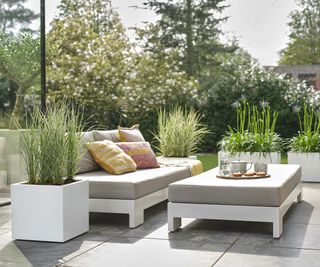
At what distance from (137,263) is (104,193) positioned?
4.48ft

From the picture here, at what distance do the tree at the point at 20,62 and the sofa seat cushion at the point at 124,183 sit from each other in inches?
59.0

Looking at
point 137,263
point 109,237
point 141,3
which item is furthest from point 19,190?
point 141,3

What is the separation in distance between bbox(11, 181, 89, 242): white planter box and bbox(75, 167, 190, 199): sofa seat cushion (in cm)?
55

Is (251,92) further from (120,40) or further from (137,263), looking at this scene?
(137,263)

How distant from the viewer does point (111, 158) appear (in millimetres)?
6004

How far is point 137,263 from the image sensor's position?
4.00 metres

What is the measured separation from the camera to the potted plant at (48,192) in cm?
458

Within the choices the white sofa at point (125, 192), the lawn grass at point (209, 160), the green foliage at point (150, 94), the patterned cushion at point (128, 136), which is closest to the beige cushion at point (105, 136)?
the patterned cushion at point (128, 136)

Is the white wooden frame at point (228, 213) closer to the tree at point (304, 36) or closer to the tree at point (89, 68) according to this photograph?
the tree at point (89, 68)

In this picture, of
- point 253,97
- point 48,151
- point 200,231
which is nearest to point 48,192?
point 48,151

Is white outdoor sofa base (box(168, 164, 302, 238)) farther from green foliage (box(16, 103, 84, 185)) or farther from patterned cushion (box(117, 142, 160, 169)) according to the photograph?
patterned cushion (box(117, 142, 160, 169))

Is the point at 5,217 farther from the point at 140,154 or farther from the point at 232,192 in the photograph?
the point at 232,192

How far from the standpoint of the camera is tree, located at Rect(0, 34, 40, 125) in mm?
6586

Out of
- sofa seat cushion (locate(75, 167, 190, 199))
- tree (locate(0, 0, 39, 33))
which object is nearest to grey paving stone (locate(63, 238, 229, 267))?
sofa seat cushion (locate(75, 167, 190, 199))
